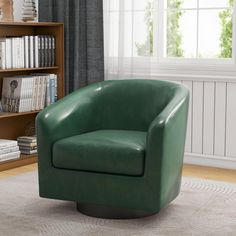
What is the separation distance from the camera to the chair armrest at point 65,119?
11.7ft

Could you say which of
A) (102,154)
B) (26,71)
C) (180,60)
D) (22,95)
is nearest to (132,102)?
(102,154)

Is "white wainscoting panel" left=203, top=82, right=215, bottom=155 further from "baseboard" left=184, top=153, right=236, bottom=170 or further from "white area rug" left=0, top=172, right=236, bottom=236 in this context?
"white area rug" left=0, top=172, right=236, bottom=236

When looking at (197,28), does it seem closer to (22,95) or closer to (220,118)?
(220,118)

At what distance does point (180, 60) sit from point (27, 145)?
1.47 metres

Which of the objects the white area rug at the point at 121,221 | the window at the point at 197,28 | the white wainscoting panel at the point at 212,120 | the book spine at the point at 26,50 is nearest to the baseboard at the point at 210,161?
the white wainscoting panel at the point at 212,120

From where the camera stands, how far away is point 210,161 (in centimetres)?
498

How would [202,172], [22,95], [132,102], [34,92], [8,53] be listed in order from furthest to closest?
[34,92], [22,95], [8,53], [202,172], [132,102]

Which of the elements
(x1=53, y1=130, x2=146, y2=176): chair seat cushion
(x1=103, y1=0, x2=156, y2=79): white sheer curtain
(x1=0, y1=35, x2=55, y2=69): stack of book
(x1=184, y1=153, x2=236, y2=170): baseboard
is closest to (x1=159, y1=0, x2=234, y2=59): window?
(x1=103, y1=0, x2=156, y2=79): white sheer curtain

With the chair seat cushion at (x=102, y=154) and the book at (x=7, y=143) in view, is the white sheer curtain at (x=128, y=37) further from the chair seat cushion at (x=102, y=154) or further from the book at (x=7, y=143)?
the chair seat cushion at (x=102, y=154)

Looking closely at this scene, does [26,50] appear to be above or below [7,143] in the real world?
above

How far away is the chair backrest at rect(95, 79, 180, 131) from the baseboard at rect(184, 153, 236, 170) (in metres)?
1.22

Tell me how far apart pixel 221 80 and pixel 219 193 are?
1.08 meters

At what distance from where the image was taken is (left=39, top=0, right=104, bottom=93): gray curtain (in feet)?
17.0

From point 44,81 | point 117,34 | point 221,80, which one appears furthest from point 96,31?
point 221,80
